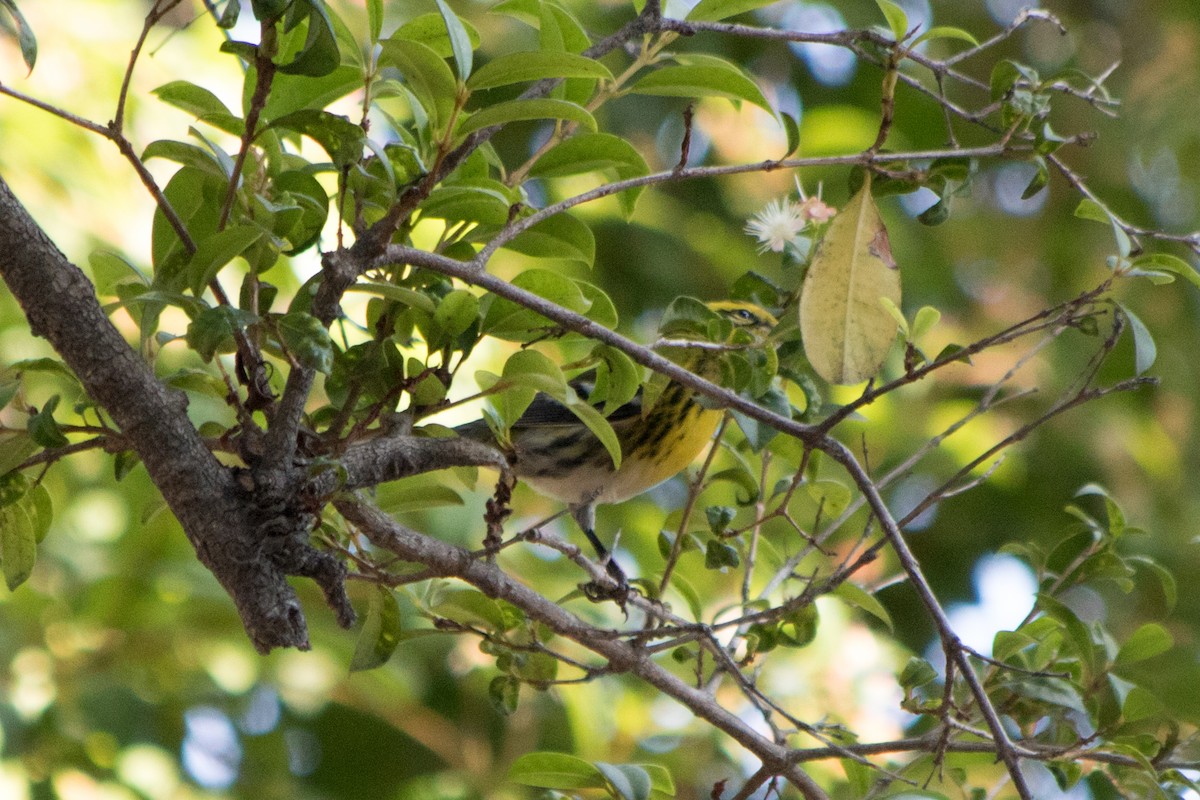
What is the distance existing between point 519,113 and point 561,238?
0.32 m

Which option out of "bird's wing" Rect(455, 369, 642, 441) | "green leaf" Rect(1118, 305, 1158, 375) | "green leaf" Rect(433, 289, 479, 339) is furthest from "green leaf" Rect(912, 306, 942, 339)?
"bird's wing" Rect(455, 369, 642, 441)

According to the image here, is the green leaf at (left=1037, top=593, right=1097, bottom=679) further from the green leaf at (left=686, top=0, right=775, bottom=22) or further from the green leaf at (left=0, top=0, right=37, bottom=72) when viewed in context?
the green leaf at (left=0, top=0, right=37, bottom=72)

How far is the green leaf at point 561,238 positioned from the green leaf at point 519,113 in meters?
0.28

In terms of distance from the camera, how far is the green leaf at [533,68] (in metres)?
0.99

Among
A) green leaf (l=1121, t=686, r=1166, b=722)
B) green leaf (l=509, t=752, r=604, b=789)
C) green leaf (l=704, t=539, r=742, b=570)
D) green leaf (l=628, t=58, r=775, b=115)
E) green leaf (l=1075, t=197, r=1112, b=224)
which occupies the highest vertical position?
green leaf (l=628, t=58, r=775, b=115)

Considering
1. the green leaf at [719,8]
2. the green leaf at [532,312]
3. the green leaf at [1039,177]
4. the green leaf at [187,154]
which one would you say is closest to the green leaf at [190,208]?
the green leaf at [187,154]

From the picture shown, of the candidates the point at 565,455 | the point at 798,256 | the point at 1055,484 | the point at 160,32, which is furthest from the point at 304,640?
the point at 1055,484

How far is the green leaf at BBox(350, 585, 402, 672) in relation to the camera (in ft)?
4.36

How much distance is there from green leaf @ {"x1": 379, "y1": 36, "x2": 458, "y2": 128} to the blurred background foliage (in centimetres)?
41

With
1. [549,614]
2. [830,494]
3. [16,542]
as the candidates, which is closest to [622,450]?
[830,494]

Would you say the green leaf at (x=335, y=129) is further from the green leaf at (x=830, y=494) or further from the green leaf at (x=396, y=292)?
the green leaf at (x=830, y=494)

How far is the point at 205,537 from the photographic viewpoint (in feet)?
3.34

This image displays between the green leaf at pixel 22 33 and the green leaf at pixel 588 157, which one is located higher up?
the green leaf at pixel 588 157

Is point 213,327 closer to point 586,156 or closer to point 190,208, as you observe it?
point 190,208
